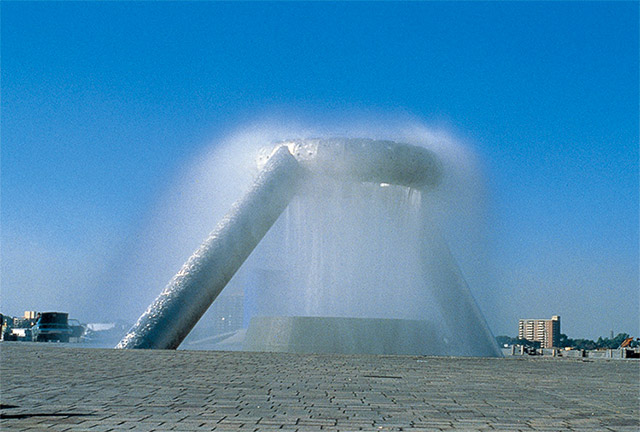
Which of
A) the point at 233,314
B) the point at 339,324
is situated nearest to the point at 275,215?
the point at 339,324

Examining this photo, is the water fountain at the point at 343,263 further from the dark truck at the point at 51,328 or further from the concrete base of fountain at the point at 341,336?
the dark truck at the point at 51,328

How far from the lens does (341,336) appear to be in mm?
14812

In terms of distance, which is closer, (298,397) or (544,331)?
(298,397)

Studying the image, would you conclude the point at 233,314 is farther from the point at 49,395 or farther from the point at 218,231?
the point at 49,395

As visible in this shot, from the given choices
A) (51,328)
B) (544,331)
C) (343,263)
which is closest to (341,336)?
(343,263)

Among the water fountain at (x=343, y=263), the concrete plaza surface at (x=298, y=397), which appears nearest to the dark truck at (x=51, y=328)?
the water fountain at (x=343, y=263)

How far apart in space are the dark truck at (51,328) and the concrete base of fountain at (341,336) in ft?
34.8

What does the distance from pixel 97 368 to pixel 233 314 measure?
23361mm

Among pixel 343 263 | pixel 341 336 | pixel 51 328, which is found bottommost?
pixel 51 328

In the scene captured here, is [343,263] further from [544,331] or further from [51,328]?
[544,331]

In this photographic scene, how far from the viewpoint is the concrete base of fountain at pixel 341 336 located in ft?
48.6

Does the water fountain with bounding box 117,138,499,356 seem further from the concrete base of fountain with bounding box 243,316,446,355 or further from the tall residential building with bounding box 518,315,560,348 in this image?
the tall residential building with bounding box 518,315,560,348

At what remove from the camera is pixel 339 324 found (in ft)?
48.8

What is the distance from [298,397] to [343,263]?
1455cm
